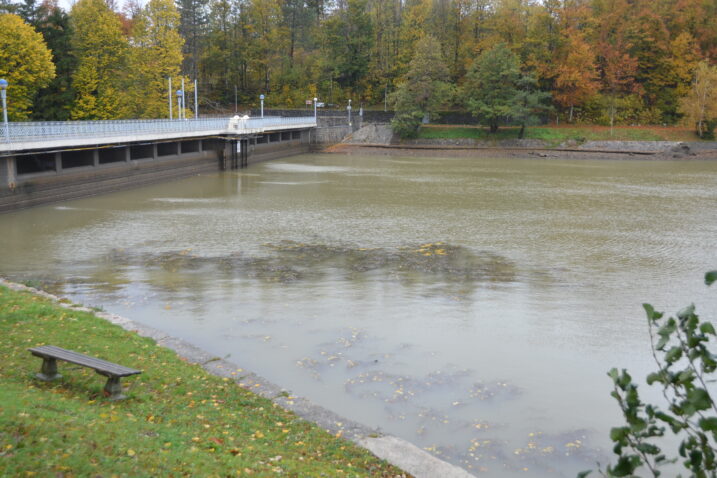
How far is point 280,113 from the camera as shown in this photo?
77938 mm

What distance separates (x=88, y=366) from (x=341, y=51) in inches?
3049

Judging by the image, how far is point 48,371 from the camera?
8273 mm

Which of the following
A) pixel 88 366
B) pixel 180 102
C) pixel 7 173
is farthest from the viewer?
pixel 180 102

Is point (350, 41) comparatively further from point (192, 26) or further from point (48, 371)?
point (48, 371)

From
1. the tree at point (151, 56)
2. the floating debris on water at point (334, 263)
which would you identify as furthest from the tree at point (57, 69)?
the floating debris on water at point (334, 263)

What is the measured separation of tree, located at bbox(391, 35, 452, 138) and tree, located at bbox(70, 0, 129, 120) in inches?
1197

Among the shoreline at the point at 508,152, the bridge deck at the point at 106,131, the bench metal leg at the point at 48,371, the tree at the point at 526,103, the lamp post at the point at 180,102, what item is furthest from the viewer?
the tree at the point at 526,103

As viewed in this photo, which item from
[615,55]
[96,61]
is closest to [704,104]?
[615,55]

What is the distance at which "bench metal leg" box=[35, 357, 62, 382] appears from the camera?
822 cm

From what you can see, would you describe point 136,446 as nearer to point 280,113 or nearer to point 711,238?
point 711,238

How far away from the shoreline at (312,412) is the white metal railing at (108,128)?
688 inches

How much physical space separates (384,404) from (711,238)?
18098mm

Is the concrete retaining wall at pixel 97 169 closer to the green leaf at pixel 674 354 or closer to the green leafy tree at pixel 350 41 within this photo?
the green leaf at pixel 674 354

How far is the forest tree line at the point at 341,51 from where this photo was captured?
44.3m
